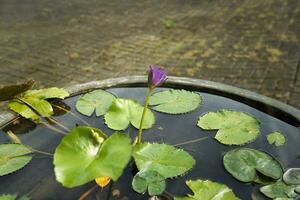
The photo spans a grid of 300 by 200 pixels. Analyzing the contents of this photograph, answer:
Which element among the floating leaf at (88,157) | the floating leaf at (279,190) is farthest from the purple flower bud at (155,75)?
the floating leaf at (279,190)

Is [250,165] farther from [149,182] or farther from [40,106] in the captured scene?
[40,106]

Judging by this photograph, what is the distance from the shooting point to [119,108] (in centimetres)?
133

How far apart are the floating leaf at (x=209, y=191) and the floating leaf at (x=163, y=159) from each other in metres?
0.07

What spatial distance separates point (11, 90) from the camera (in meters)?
1.38

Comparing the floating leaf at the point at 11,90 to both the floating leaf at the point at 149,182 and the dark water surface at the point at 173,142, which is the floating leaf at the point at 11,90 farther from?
the floating leaf at the point at 149,182

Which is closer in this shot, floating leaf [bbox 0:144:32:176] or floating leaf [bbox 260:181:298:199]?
floating leaf [bbox 260:181:298:199]

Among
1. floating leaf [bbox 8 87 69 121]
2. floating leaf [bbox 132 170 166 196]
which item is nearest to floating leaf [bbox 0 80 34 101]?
floating leaf [bbox 8 87 69 121]

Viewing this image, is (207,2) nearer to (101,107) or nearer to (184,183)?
(101,107)

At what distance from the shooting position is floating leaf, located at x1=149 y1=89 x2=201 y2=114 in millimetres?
1434

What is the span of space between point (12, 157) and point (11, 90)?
0.99 feet

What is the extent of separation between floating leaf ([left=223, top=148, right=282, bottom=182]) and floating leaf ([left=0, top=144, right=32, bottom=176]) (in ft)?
2.22

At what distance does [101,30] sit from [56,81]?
137 cm

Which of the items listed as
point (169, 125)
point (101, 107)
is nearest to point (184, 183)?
point (169, 125)

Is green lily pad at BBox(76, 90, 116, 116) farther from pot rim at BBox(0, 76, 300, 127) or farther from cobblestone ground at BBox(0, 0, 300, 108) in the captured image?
cobblestone ground at BBox(0, 0, 300, 108)
